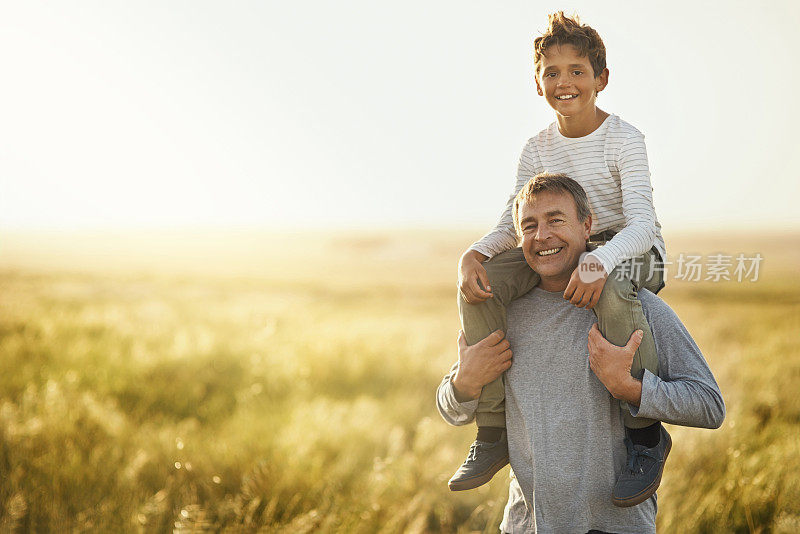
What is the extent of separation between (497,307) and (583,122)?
884mm

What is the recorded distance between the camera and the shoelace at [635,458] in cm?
253

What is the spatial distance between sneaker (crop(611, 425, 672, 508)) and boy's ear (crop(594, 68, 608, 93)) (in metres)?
1.49

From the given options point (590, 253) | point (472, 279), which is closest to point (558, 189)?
point (590, 253)

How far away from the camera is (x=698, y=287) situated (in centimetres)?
2417

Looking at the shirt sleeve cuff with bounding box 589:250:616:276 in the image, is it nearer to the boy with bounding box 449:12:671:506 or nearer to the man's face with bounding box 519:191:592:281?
the boy with bounding box 449:12:671:506

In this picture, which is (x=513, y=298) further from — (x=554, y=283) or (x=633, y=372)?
(x=633, y=372)

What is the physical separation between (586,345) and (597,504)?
0.58m

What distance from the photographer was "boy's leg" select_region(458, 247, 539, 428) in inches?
110

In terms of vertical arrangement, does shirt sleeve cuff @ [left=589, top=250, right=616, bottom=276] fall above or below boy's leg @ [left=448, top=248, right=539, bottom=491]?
above

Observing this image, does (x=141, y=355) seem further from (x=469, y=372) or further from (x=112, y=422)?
(x=469, y=372)


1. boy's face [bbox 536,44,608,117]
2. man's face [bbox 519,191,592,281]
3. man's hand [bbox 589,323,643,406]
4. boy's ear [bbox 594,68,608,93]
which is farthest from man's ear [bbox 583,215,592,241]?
boy's ear [bbox 594,68,608,93]

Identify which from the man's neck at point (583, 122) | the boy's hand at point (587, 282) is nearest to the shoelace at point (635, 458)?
the boy's hand at point (587, 282)

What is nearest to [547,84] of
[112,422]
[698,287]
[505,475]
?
[505,475]

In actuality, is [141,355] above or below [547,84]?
below
